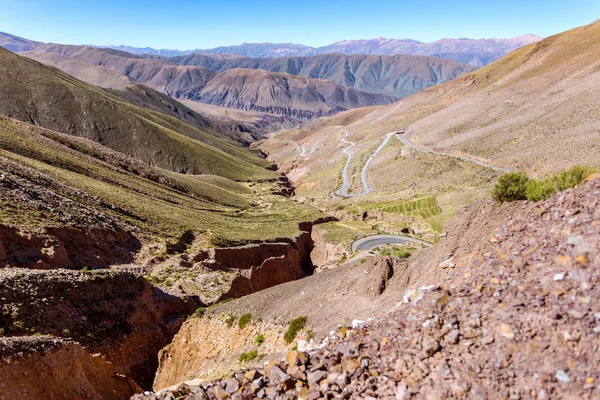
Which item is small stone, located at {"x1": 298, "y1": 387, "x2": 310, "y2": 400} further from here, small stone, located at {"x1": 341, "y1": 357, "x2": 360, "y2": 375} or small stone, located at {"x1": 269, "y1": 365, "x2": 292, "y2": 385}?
small stone, located at {"x1": 341, "y1": 357, "x2": 360, "y2": 375}

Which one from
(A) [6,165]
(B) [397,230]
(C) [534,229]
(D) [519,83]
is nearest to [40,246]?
(A) [6,165]

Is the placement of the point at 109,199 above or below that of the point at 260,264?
above

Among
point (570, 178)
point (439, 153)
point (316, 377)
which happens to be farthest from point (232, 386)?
point (439, 153)

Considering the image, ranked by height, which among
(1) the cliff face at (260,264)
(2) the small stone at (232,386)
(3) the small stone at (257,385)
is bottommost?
(1) the cliff face at (260,264)

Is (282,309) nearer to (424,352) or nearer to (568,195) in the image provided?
(424,352)

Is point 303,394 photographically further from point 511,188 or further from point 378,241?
point 378,241

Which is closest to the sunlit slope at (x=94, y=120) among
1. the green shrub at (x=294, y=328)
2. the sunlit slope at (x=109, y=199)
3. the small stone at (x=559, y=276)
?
the sunlit slope at (x=109, y=199)

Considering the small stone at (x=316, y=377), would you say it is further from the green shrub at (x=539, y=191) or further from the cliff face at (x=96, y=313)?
the cliff face at (x=96, y=313)
